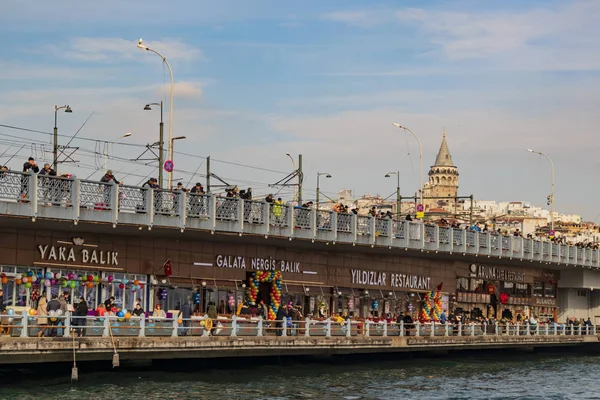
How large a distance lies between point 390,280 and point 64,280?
23.5m

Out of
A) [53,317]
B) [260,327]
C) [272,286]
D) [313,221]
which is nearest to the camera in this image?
[53,317]

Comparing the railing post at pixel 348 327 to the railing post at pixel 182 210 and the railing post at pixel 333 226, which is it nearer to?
the railing post at pixel 333 226

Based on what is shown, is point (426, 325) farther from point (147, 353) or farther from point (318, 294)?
point (147, 353)

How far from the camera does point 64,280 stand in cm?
4206

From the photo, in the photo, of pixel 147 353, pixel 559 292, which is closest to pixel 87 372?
pixel 147 353

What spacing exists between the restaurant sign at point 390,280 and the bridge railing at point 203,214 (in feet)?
12.9

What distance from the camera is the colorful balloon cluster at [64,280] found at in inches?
1599

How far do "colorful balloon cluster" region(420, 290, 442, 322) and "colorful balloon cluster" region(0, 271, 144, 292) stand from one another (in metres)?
23.7

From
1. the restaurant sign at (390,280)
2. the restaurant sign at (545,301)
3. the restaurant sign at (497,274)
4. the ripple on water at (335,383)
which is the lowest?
the ripple on water at (335,383)

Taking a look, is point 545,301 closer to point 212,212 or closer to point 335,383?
point 335,383

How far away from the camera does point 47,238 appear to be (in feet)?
137

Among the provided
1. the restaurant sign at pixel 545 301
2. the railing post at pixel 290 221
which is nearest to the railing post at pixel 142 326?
the railing post at pixel 290 221

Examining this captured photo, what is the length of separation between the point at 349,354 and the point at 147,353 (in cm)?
1558

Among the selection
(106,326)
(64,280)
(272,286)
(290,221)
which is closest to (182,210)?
(64,280)
